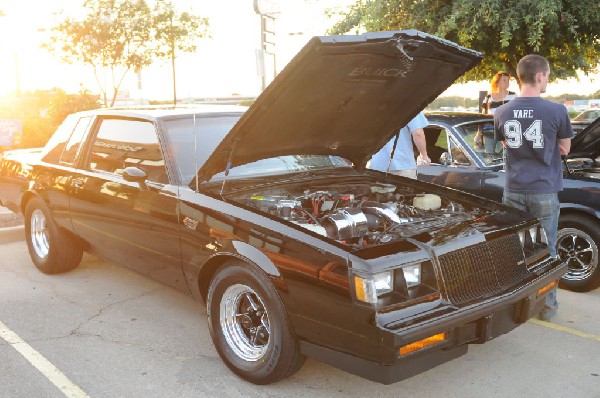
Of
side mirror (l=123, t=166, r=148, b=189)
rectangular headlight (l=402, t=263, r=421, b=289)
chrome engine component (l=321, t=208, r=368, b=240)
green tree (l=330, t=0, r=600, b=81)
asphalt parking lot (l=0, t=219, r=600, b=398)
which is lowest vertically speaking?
asphalt parking lot (l=0, t=219, r=600, b=398)

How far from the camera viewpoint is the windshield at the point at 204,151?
162 inches

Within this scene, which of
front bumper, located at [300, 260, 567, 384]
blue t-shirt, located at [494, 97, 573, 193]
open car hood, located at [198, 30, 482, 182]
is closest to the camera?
front bumper, located at [300, 260, 567, 384]

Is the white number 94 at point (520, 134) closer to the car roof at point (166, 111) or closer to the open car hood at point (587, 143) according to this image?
the open car hood at point (587, 143)

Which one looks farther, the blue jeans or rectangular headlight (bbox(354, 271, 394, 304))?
the blue jeans

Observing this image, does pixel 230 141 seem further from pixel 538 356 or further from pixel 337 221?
pixel 538 356

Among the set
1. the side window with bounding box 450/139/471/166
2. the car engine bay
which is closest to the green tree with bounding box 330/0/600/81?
the side window with bounding box 450/139/471/166

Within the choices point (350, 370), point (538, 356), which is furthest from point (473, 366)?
point (350, 370)

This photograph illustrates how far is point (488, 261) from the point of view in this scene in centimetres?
335

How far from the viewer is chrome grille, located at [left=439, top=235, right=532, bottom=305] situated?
313 centimetres

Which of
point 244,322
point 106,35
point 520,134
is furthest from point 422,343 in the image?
point 106,35

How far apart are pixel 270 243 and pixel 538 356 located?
203 centimetres

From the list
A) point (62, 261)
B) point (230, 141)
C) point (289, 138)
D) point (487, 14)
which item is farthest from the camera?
point (487, 14)

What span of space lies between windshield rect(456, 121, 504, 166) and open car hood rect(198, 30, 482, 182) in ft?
4.97

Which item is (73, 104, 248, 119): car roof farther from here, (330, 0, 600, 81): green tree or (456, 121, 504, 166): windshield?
(330, 0, 600, 81): green tree
